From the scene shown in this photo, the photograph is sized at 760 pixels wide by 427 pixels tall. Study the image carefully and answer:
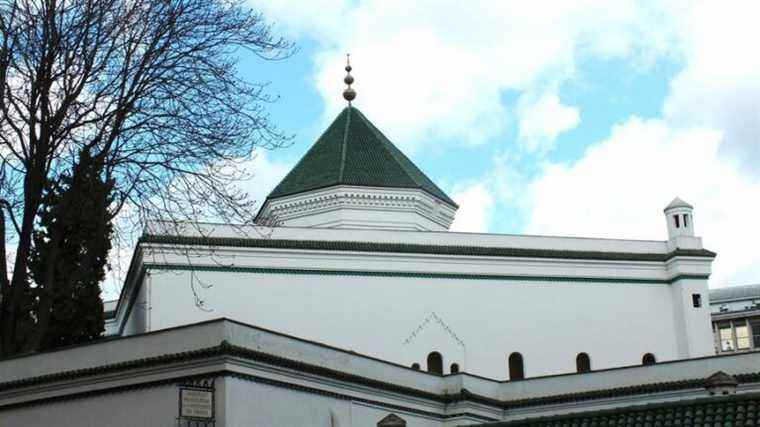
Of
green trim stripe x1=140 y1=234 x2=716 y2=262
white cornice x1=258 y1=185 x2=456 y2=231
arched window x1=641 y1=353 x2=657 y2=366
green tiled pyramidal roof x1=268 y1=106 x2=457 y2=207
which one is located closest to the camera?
green trim stripe x1=140 y1=234 x2=716 y2=262

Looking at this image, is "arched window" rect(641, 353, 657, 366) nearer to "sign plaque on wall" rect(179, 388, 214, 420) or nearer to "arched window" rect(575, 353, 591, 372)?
"arched window" rect(575, 353, 591, 372)

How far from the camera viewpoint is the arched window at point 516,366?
107 feet

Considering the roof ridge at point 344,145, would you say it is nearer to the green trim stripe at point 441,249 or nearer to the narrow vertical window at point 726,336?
the green trim stripe at point 441,249

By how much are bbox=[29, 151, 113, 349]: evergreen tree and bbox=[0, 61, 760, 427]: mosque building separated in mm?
1392

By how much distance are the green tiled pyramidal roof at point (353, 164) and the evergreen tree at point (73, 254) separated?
8.36 m

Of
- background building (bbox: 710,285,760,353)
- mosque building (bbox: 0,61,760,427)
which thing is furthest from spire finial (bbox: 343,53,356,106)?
background building (bbox: 710,285,760,353)

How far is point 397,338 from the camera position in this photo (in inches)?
1241

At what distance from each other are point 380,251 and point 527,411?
6124mm

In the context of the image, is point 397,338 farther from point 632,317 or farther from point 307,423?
point 307,423

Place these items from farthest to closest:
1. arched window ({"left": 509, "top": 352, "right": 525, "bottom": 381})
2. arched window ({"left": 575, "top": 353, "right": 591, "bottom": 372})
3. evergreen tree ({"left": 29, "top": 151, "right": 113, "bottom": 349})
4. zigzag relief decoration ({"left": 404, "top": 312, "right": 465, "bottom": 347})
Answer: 1. arched window ({"left": 575, "top": 353, "right": 591, "bottom": 372})
2. arched window ({"left": 509, "top": 352, "right": 525, "bottom": 381})
3. zigzag relief decoration ({"left": 404, "top": 312, "right": 465, "bottom": 347})
4. evergreen tree ({"left": 29, "top": 151, "right": 113, "bottom": 349})

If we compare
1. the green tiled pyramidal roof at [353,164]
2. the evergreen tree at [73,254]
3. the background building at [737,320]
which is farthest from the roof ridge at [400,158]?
the background building at [737,320]

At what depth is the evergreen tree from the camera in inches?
808

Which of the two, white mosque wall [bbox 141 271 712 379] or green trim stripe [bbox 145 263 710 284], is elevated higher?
green trim stripe [bbox 145 263 710 284]

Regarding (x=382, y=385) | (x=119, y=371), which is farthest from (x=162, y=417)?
(x=382, y=385)
